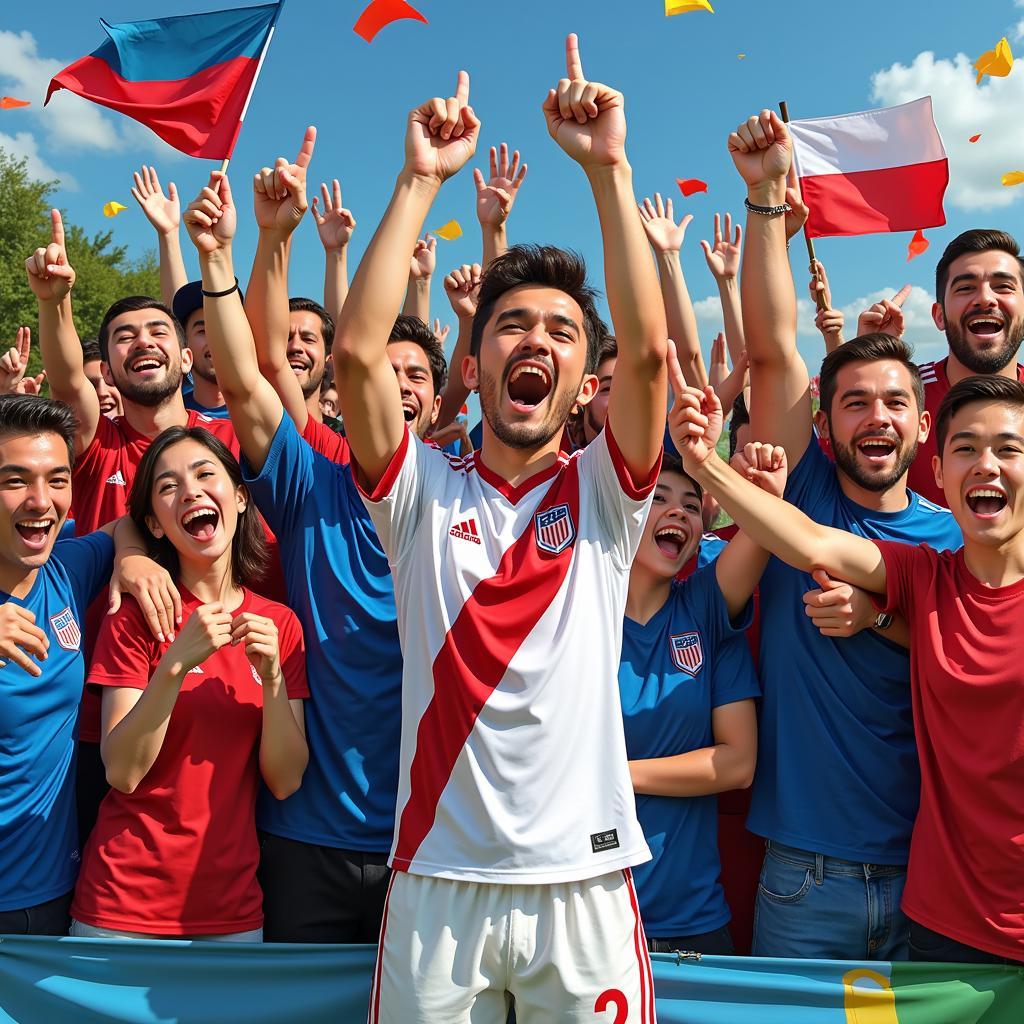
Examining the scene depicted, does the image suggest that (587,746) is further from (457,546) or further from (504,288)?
(504,288)

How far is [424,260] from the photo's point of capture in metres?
7.65

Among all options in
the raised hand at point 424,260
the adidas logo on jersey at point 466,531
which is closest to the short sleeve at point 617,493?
the adidas logo on jersey at point 466,531

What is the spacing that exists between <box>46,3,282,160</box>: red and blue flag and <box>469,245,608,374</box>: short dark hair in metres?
3.65

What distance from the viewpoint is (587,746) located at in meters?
2.79

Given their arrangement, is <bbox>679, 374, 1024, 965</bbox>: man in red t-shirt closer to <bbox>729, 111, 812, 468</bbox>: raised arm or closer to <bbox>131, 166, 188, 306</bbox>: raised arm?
<bbox>729, 111, 812, 468</bbox>: raised arm

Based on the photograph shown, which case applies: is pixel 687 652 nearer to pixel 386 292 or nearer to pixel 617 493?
pixel 617 493

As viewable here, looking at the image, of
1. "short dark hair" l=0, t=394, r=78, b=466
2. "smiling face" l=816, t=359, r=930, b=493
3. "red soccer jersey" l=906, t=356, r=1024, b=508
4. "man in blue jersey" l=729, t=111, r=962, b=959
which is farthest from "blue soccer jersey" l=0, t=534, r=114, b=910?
"red soccer jersey" l=906, t=356, r=1024, b=508

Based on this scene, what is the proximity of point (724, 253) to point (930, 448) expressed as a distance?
248 cm

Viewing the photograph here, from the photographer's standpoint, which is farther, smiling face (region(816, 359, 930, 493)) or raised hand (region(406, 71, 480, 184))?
smiling face (region(816, 359, 930, 493))

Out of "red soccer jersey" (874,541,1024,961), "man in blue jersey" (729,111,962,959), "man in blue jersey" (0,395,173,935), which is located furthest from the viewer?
"man in blue jersey" (729,111,962,959)

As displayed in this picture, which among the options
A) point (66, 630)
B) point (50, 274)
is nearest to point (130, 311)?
point (50, 274)

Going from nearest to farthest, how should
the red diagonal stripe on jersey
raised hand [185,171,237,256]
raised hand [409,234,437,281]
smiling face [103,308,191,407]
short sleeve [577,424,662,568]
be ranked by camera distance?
the red diagonal stripe on jersey → short sleeve [577,424,662,568] → raised hand [185,171,237,256] → smiling face [103,308,191,407] → raised hand [409,234,437,281]

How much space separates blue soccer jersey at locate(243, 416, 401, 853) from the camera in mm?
3520

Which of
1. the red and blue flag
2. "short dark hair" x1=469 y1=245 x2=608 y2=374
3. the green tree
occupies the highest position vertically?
the green tree
